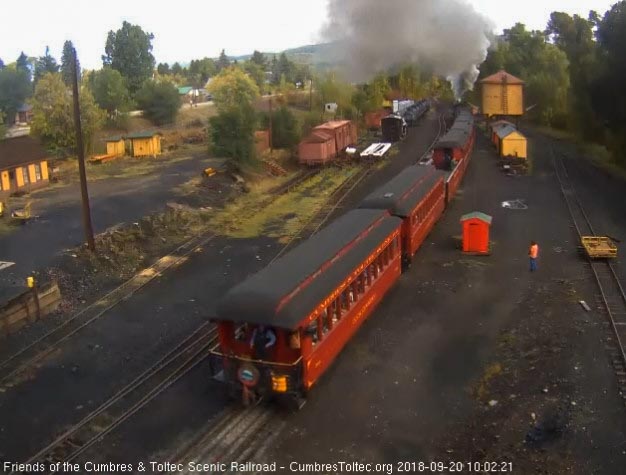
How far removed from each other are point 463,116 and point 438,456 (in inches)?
2005

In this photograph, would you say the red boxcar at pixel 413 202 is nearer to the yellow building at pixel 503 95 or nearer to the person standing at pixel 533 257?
the person standing at pixel 533 257

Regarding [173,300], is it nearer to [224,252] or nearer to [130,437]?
[224,252]

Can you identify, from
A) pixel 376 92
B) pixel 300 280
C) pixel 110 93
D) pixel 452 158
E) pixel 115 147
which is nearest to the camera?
pixel 300 280

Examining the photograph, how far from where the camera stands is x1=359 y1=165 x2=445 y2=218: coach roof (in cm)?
2188

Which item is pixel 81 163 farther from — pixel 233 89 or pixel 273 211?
pixel 233 89

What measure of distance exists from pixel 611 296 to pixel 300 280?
38.9ft

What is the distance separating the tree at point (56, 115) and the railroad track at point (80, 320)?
29.2m

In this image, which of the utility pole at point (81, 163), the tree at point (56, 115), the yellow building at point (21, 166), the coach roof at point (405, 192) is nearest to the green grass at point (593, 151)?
the coach roof at point (405, 192)

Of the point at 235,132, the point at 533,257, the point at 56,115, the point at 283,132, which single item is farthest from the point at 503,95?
the point at 533,257

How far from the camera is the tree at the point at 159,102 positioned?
7544 centimetres

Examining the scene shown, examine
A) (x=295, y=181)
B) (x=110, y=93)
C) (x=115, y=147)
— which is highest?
(x=110, y=93)

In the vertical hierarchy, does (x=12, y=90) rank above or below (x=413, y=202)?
above

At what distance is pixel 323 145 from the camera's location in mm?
46625

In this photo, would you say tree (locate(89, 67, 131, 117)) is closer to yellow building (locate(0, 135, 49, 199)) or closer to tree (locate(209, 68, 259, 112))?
tree (locate(209, 68, 259, 112))
